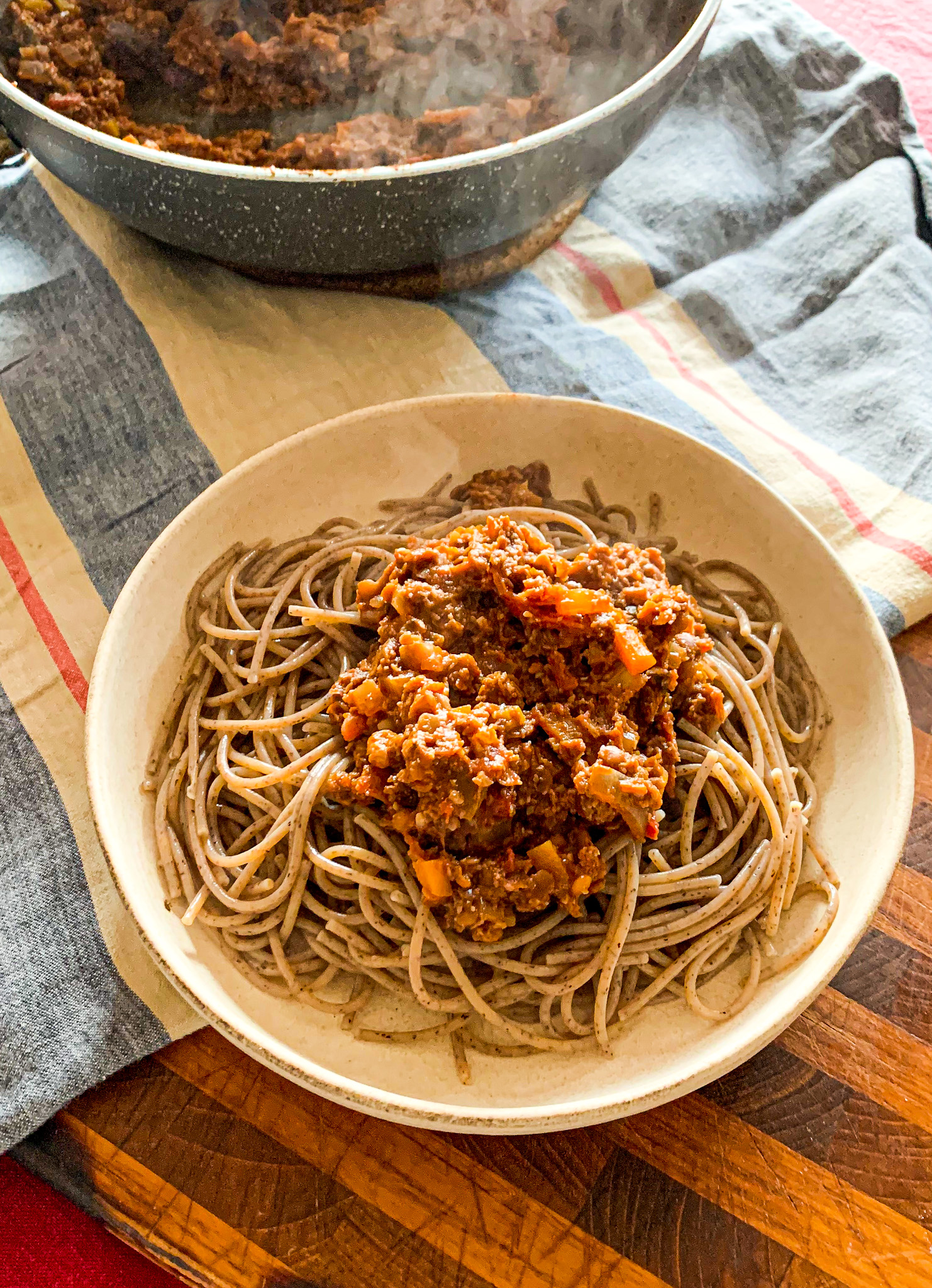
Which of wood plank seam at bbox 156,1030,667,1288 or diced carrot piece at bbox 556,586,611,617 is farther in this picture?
diced carrot piece at bbox 556,586,611,617

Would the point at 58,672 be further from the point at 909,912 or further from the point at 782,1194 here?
the point at 909,912

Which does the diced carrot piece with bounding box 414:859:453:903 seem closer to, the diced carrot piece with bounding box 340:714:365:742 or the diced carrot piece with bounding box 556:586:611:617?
the diced carrot piece with bounding box 340:714:365:742

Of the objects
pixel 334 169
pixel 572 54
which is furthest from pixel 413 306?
pixel 572 54

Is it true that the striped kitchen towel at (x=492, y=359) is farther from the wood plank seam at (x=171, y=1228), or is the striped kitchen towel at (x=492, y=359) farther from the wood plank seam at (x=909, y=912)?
the wood plank seam at (x=909, y=912)

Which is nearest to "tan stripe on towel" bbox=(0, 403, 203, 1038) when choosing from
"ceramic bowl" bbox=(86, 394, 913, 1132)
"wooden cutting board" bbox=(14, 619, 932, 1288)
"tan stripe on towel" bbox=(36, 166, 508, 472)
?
"wooden cutting board" bbox=(14, 619, 932, 1288)

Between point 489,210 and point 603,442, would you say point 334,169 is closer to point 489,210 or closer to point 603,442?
point 489,210

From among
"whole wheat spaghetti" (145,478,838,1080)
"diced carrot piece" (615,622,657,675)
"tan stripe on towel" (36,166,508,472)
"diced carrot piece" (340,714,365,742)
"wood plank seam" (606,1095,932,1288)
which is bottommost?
"wood plank seam" (606,1095,932,1288)

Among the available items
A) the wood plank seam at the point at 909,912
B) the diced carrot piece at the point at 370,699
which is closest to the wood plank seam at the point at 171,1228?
the diced carrot piece at the point at 370,699
